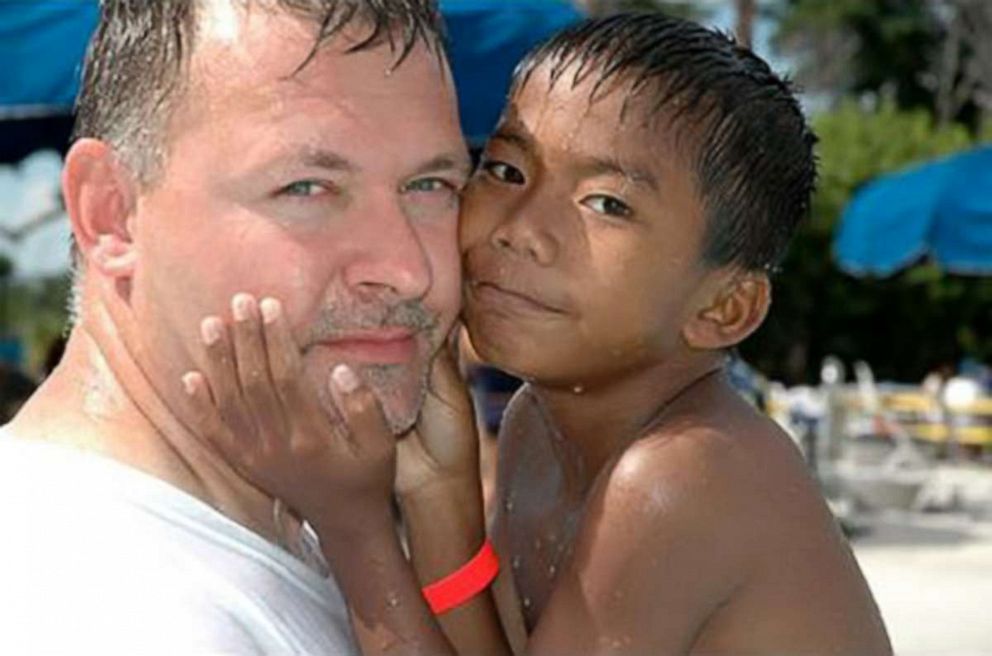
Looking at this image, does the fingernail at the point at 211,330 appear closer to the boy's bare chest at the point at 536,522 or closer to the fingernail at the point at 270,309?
the fingernail at the point at 270,309

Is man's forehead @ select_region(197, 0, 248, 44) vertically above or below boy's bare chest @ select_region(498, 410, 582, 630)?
above

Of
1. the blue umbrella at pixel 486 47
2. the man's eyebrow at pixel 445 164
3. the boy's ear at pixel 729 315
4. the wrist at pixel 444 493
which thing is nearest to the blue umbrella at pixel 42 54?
the blue umbrella at pixel 486 47

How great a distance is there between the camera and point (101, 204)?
173 cm

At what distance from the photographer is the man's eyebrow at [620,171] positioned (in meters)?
1.94

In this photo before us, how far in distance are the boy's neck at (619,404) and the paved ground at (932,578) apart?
6220 millimetres

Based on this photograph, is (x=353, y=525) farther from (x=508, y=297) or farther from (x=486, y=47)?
(x=486, y=47)

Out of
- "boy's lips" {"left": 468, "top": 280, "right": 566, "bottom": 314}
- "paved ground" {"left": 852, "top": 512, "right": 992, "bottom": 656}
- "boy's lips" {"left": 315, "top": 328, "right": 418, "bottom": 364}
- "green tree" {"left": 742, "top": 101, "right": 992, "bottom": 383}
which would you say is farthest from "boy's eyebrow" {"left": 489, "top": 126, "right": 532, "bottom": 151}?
"green tree" {"left": 742, "top": 101, "right": 992, "bottom": 383}

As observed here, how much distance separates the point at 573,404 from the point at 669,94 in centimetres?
37

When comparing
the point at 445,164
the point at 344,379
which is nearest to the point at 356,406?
the point at 344,379

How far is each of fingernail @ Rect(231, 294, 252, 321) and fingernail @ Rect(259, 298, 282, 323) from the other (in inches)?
0.5

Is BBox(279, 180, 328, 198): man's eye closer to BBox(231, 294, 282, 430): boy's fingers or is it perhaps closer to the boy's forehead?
BBox(231, 294, 282, 430): boy's fingers

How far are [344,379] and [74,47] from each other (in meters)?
3.28

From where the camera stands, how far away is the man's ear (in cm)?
171

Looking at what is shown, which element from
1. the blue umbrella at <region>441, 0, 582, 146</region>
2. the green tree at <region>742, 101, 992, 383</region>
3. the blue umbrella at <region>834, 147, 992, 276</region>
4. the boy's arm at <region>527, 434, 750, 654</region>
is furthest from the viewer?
the green tree at <region>742, 101, 992, 383</region>
